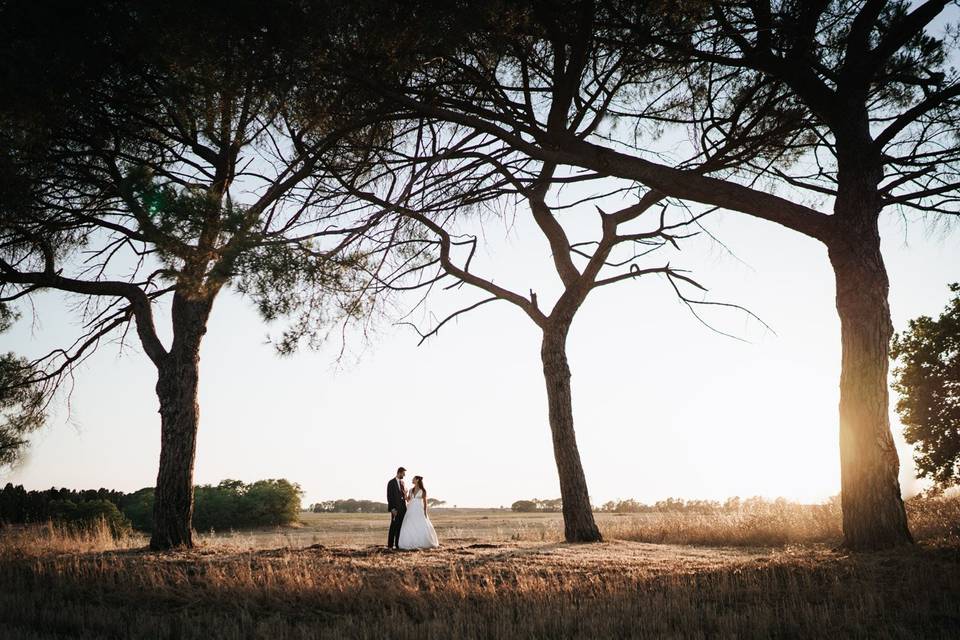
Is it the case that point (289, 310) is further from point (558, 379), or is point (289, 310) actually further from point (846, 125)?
point (846, 125)

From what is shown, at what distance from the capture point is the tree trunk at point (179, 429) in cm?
1295

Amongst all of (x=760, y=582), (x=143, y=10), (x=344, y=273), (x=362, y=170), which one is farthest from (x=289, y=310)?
(x=760, y=582)

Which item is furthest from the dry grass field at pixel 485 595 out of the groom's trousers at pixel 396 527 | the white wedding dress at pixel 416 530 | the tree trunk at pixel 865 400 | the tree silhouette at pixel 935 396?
the tree silhouette at pixel 935 396

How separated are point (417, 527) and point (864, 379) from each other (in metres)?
8.56

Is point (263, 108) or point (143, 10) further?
point (263, 108)

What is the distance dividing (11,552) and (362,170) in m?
8.33

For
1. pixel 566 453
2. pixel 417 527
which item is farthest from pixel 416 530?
pixel 566 453

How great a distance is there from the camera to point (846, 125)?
444 inches

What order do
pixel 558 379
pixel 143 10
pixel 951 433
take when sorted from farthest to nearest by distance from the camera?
pixel 951 433 → pixel 558 379 → pixel 143 10

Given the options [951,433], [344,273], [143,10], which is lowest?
[951,433]

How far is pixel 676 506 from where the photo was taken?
31.3 meters

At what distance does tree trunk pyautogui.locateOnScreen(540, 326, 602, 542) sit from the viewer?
14430 mm

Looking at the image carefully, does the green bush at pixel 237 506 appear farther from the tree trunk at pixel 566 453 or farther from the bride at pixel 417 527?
the tree trunk at pixel 566 453

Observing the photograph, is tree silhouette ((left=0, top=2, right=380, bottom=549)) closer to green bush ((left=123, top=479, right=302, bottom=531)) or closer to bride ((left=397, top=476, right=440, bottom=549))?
bride ((left=397, top=476, right=440, bottom=549))
